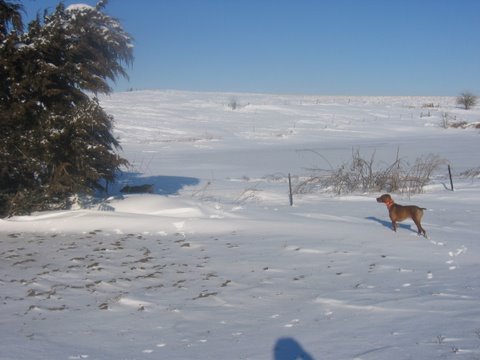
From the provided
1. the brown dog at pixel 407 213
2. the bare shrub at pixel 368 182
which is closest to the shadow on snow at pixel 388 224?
the brown dog at pixel 407 213

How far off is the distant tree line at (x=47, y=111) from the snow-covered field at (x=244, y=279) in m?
0.74

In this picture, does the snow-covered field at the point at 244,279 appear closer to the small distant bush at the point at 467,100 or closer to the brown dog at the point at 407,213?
the brown dog at the point at 407,213

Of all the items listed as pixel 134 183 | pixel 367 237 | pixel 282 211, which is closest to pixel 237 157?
pixel 134 183

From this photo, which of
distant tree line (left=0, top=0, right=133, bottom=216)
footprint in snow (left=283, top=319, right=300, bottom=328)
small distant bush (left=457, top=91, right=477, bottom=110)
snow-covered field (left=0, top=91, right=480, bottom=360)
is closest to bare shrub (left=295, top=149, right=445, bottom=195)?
snow-covered field (left=0, top=91, right=480, bottom=360)

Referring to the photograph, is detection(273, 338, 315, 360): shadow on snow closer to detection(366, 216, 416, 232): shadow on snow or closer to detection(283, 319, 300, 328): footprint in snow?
detection(283, 319, 300, 328): footprint in snow

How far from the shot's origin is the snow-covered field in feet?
15.8

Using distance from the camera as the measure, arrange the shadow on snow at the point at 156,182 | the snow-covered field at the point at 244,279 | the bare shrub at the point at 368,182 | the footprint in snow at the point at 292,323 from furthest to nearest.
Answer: the shadow on snow at the point at 156,182 → the bare shrub at the point at 368,182 → the footprint in snow at the point at 292,323 → the snow-covered field at the point at 244,279

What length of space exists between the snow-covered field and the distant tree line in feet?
2.41

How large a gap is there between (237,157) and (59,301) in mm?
22553

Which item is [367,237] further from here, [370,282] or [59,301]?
[59,301]

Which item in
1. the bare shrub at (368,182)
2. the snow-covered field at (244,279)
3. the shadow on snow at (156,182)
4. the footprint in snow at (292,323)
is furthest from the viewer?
the shadow on snow at (156,182)

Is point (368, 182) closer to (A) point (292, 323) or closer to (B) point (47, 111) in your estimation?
(B) point (47, 111)

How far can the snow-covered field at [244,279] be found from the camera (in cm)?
481

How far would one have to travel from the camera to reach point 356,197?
585 inches
